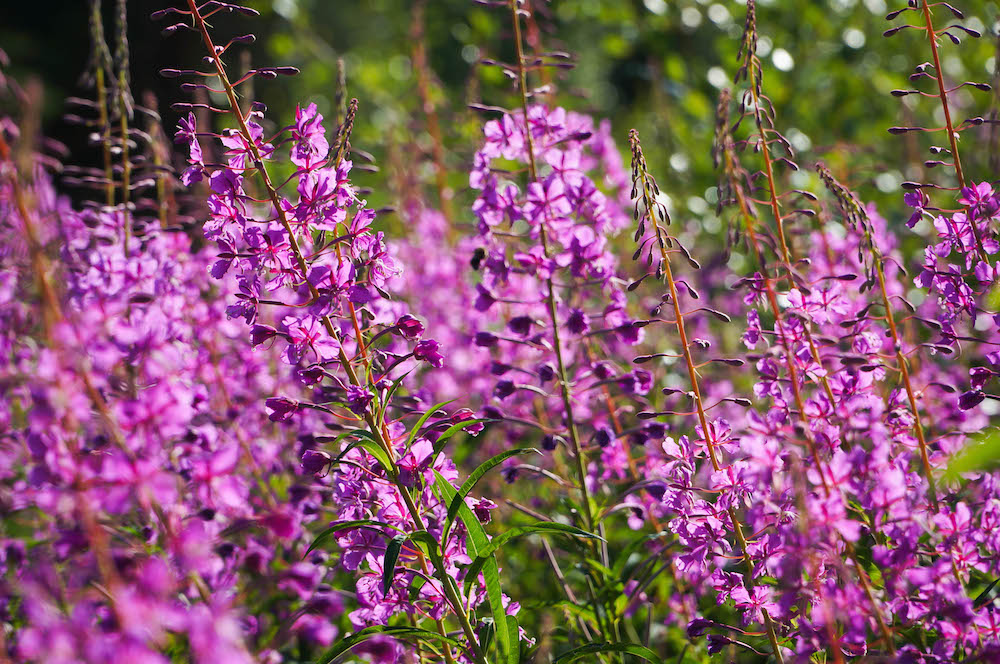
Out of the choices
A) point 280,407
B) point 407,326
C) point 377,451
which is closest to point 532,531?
point 377,451

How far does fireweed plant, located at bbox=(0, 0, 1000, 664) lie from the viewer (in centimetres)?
158

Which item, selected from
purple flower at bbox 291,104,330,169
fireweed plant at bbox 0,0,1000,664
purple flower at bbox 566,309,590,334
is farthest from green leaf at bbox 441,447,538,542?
purple flower at bbox 291,104,330,169

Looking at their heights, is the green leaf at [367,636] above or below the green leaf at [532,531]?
below

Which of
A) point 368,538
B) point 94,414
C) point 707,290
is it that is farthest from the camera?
point 707,290

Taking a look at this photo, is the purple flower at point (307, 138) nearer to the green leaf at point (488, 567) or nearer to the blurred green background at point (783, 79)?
the green leaf at point (488, 567)

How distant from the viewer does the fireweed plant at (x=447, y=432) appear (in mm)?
1577

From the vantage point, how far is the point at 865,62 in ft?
21.0

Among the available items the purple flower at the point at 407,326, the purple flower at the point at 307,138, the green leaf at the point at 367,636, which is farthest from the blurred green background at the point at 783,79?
the green leaf at the point at 367,636

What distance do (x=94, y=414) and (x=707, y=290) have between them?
527 centimetres

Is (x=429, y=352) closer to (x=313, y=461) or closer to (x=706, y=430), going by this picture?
(x=313, y=461)

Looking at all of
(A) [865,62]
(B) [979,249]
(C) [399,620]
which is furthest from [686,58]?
(C) [399,620]

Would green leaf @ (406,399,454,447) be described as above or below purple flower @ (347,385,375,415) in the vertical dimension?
below

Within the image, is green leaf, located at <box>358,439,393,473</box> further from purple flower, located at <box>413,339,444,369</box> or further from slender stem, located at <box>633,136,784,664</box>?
slender stem, located at <box>633,136,784,664</box>

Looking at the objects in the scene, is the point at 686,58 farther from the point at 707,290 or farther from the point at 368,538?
the point at 368,538
